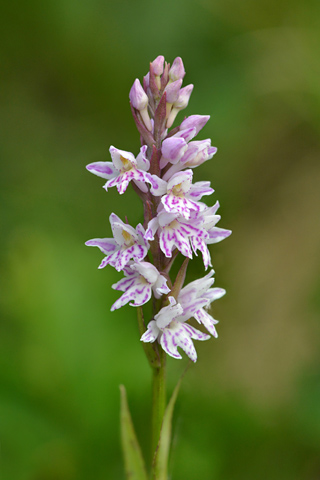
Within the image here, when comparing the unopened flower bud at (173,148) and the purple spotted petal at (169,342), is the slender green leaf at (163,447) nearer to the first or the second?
the purple spotted petal at (169,342)

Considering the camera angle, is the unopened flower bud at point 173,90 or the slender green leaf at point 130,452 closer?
the unopened flower bud at point 173,90

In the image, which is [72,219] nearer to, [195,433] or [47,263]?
[47,263]

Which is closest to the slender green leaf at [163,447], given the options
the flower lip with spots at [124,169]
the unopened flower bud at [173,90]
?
the flower lip with spots at [124,169]

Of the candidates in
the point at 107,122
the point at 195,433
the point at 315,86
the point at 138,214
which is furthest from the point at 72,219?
the point at 315,86

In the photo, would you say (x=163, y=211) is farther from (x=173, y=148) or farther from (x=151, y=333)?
(x=151, y=333)

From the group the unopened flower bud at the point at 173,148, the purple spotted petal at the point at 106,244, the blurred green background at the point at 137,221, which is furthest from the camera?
the blurred green background at the point at 137,221

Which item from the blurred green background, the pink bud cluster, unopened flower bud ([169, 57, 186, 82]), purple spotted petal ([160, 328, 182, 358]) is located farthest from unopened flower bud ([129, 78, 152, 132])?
the blurred green background

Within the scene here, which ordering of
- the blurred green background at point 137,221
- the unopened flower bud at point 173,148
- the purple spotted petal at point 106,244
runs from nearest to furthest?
the unopened flower bud at point 173,148 < the purple spotted petal at point 106,244 < the blurred green background at point 137,221
